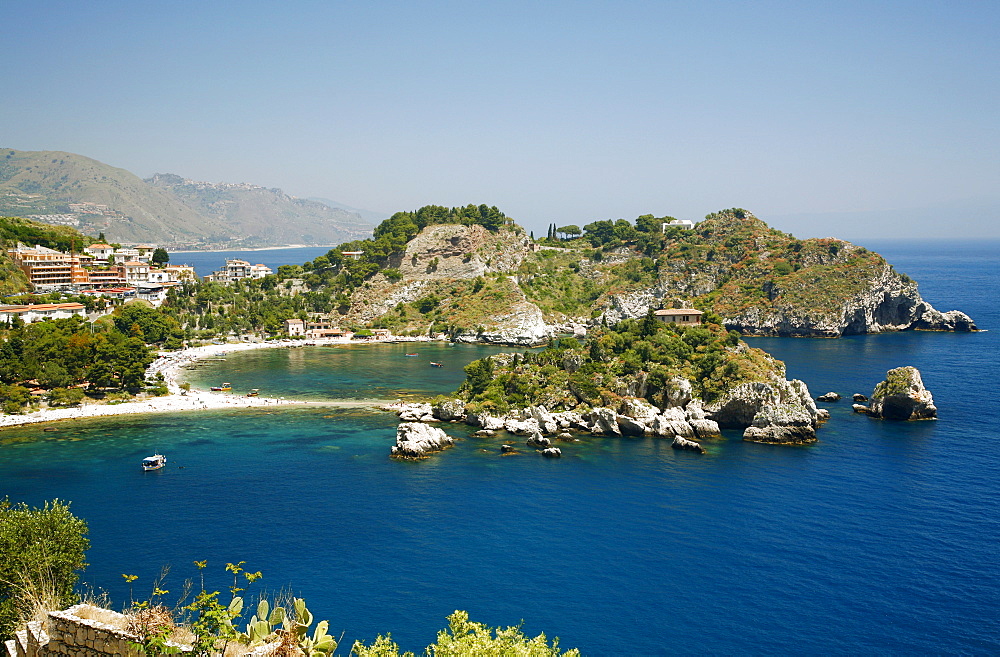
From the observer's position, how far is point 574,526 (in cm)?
4256

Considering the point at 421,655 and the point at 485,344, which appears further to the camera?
the point at 485,344

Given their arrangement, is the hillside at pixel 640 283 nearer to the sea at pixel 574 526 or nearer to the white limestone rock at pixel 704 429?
the white limestone rock at pixel 704 429

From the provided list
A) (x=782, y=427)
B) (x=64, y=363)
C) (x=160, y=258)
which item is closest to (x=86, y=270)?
Result: (x=160, y=258)

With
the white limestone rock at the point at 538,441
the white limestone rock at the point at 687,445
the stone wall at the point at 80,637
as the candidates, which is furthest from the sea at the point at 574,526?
the stone wall at the point at 80,637

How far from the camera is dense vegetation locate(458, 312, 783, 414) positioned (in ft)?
215

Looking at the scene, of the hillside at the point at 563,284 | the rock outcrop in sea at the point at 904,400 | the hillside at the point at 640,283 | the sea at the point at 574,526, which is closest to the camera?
the sea at the point at 574,526

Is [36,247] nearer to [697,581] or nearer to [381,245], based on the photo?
[381,245]

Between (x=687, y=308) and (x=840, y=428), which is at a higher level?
(x=687, y=308)

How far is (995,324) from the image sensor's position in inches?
4717

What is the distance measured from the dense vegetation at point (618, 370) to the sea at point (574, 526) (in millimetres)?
5762

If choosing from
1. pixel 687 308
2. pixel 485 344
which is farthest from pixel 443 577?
pixel 485 344

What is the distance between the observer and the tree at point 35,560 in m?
20.4

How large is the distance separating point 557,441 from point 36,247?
120 meters

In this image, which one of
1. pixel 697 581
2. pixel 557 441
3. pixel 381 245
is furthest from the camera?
pixel 381 245
